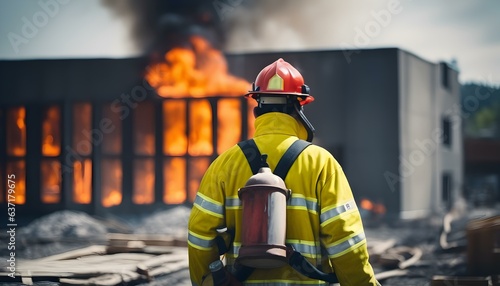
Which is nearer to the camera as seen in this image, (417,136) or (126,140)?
(126,140)

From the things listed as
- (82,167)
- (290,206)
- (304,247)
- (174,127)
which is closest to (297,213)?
(290,206)

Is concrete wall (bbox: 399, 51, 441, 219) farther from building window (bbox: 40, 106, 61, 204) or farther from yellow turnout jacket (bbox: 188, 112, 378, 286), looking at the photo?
yellow turnout jacket (bbox: 188, 112, 378, 286)

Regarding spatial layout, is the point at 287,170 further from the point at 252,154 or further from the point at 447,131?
the point at 447,131

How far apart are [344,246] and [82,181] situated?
16.6 metres

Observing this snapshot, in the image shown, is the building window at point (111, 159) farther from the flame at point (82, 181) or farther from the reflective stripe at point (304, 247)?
the reflective stripe at point (304, 247)

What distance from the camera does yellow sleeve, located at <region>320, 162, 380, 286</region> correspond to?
3.61 meters

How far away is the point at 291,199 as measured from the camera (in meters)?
3.70

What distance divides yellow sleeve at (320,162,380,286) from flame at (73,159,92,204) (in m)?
16.4

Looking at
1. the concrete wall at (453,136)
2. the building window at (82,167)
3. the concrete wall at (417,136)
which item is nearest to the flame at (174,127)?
the building window at (82,167)

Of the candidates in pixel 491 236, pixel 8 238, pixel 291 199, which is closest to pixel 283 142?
pixel 291 199

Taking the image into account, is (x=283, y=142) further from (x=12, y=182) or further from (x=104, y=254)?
(x=12, y=182)

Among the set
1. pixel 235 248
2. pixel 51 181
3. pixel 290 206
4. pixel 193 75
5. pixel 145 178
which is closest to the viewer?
pixel 290 206

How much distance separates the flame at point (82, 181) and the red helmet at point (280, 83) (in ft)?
52.5

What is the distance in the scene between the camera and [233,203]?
149 inches
